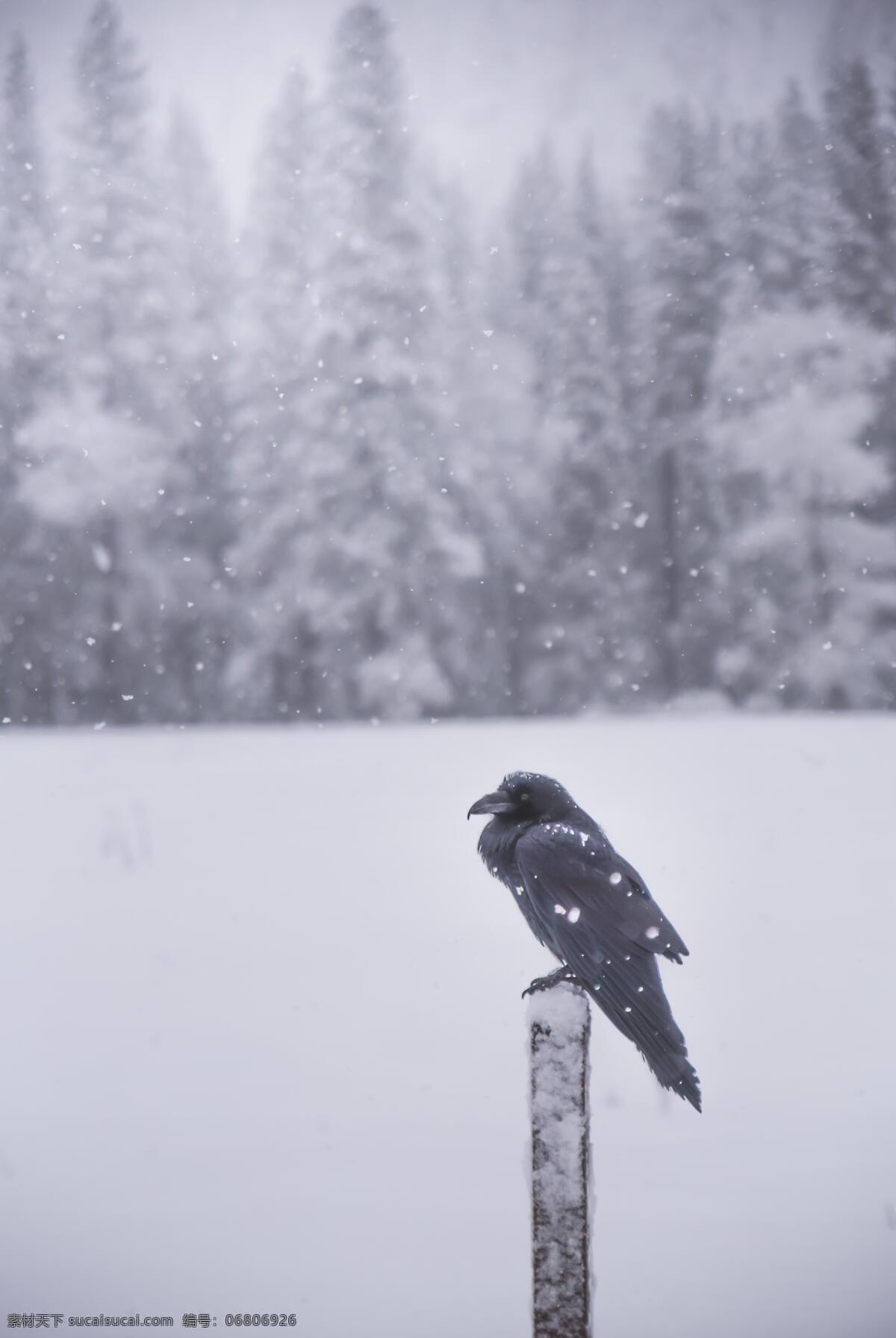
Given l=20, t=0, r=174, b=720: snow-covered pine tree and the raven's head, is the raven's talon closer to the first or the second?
the raven's head

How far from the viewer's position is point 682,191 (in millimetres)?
13062

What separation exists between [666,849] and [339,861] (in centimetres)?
194

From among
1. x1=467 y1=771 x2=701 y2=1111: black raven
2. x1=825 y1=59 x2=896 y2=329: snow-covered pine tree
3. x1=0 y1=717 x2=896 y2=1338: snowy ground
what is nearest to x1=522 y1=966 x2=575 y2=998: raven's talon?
x1=467 y1=771 x2=701 y2=1111: black raven

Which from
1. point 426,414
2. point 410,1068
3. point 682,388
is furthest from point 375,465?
point 410,1068

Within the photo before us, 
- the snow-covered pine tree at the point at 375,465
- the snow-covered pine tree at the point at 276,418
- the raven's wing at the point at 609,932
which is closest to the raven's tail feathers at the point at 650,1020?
the raven's wing at the point at 609,932

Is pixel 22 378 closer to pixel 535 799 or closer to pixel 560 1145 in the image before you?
pixel 535 799

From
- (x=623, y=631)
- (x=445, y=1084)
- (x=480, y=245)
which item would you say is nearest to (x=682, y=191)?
(x=480, y=245)

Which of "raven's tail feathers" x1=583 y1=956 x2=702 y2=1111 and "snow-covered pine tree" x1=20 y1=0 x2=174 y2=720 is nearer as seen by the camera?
"raven's tail feathers" x1=583 y1=956 x2=702 y2=1111

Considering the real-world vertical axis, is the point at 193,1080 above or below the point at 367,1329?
above

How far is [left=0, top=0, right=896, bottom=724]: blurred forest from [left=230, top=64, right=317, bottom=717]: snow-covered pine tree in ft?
0.14

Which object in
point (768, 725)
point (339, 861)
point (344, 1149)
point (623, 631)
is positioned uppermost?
point (623, 631)

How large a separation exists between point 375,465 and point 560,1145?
10.5 meters

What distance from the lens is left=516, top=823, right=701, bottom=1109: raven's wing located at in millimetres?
2379

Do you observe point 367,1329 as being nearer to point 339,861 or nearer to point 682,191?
point 339,861
